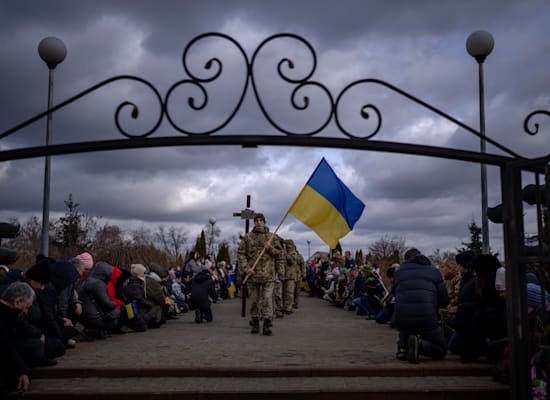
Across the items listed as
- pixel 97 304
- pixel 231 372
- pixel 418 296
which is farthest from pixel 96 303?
pixel 418 296

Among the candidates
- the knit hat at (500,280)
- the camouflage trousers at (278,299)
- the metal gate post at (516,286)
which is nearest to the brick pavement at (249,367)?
the knit hat at (500,280)

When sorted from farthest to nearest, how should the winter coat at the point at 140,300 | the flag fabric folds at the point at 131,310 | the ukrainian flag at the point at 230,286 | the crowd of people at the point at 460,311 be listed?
1. the ukrainian flag at the point at 230,286
2. the winter coat at the point at 140,300
3. the flag fabric folds at the point at 131,310
4. the crowd of people at the point at 460,311

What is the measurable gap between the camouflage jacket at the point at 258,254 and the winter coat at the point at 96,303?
8.51 feet

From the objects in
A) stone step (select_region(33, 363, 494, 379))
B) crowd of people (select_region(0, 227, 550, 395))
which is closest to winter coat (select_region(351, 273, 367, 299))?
crowd of people (select_region(0, 227, 550, 395))

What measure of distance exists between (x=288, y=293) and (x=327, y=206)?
8.18 meters

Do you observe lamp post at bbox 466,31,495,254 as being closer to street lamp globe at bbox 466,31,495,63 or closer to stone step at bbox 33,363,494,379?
street lamp globe at bbox 466,31,495,63

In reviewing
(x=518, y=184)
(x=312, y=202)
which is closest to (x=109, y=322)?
(x=312, y=202)

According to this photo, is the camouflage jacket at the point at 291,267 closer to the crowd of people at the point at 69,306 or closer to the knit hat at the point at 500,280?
the crowd of people at the point at 69,306

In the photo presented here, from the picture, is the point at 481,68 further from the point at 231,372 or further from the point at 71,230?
the point at 71,230

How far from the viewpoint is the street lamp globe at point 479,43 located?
10.8 metres

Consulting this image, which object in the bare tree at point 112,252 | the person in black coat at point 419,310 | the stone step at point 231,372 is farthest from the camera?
the bare tree at point 112,252

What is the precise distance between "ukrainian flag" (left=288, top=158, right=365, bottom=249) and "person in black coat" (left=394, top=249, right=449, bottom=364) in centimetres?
163

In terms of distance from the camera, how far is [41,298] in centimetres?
824

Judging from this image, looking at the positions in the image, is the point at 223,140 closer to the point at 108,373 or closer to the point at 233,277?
the point at 108,373
